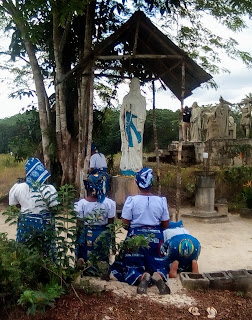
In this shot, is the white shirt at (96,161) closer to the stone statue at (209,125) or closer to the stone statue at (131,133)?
the stone statue at (131,133)

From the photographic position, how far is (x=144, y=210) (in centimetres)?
461

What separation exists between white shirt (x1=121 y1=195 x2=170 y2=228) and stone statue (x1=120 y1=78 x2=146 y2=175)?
465cm

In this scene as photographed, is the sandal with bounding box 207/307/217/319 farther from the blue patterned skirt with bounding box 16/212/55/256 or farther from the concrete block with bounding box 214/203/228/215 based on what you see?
the concrete block with bounding box 214/203/228/215

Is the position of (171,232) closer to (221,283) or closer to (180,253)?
(180,253)

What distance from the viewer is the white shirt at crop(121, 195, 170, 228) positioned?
4613 mm

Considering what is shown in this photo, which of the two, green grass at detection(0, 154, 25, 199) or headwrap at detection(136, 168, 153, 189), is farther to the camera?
green grass at detection(0, 154, 25, 199)

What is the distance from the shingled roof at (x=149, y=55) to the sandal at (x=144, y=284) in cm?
523

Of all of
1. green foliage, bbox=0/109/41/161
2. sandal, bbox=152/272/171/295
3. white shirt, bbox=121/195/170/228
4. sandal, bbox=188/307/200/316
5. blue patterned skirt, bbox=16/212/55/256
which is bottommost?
sandal, bbox=188/307/200/316

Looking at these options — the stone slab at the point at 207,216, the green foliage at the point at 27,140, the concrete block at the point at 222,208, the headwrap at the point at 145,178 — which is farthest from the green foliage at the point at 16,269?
the green foliage at the point at 27,140

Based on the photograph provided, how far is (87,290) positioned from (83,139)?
5762 millimetres

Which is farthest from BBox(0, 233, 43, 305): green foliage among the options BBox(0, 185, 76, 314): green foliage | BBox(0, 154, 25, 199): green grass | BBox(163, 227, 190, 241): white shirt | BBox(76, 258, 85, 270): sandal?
BBox(0, 154, 25, 199): green grass

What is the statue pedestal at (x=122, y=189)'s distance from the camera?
8.94 metres

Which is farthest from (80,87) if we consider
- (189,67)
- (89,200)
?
(89,200)

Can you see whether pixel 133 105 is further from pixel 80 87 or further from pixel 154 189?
pixel 154 189
